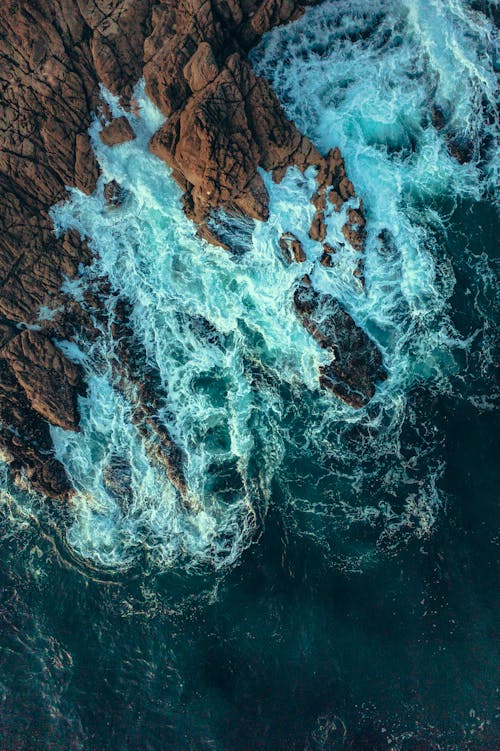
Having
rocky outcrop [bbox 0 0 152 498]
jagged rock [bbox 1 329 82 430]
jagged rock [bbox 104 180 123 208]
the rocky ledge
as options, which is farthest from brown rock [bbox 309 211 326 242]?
jagged rock [bbox 1 329 82 430]

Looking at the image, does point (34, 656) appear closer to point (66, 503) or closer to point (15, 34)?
point (66, 503)

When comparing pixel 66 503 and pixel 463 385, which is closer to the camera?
pixel 463 385

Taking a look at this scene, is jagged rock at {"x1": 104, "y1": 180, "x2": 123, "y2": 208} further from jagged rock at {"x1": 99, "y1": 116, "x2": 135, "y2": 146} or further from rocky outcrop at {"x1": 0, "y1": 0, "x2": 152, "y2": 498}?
jagged rock at {"x1": 99, "y1": 116, "x2": 135, "y2": 146}

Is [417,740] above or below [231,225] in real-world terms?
below

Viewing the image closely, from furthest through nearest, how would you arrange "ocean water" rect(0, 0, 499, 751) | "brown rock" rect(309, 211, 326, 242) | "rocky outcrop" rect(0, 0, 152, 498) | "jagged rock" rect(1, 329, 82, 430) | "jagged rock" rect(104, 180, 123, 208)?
1. "jagged rock" rect(104, 180, 123, 208)
2. "jagged rock" rect(1, 329, 82, 430)
3. "brown rock" rect(309, 211, 326, 242)
4. "rocky outcrop" rect(0, 0, 152, 498)
5. "ocean water" rect(0, 0, 499, 751)

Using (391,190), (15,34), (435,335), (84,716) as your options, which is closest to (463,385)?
(435,335)

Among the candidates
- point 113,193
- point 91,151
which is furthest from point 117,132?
point 113,193
